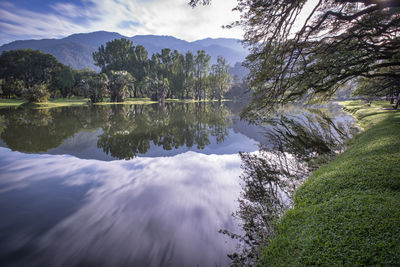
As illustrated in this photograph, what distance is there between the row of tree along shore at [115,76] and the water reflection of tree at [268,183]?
54.4 m

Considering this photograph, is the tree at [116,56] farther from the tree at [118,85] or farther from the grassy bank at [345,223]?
the grassy bank at [345,223]

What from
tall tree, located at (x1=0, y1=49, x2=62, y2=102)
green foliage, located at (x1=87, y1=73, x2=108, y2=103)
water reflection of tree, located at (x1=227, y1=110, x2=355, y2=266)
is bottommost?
water reflection of tree, located at (x1=227, y1=110, x2=355, y2=266)

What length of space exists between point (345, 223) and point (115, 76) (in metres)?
62.9

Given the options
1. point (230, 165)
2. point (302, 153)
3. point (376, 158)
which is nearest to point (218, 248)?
point (230, 165)

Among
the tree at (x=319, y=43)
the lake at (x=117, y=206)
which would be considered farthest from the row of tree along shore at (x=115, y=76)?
the tree at (x=319, y=43)

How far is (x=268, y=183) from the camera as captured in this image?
6.91 meters

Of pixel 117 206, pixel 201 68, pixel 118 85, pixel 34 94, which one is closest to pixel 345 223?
pixel 117 206

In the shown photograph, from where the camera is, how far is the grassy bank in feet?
8.80

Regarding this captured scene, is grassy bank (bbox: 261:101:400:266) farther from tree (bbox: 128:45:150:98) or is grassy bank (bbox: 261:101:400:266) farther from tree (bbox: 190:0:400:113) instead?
tree (bbox: 128:45:150:98)

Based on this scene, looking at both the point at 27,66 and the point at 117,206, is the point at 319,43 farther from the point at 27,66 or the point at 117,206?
the point at 27,66

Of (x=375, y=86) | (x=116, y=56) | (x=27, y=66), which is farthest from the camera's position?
(x=116, y=56)

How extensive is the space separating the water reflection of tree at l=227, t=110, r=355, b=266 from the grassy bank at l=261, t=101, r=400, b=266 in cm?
50

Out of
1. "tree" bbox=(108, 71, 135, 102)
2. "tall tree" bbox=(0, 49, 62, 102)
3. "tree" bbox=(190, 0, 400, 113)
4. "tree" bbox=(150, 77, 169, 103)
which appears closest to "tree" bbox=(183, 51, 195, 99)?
"tree" bbox=(150, 77, 169, 103)

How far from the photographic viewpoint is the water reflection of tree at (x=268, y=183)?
434cm
